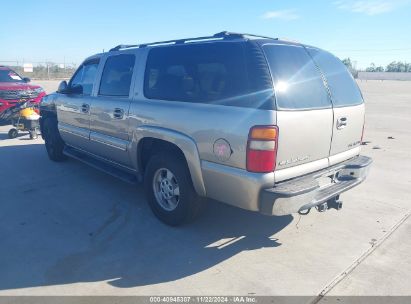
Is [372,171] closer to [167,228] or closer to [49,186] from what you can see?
[167,228]

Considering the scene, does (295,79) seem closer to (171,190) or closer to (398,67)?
(171,190)

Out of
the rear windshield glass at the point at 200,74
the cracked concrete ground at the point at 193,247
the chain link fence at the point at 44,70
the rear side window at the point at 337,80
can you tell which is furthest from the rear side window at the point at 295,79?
the chain link fence at the point at 44,70

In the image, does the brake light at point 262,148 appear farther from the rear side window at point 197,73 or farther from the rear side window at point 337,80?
the rear side window at point 337,80

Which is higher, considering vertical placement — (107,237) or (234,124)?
(234,124)

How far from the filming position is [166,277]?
10.1ft

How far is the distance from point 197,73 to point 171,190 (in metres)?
1.38

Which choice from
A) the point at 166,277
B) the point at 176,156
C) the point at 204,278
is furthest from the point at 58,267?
the point at 176,156

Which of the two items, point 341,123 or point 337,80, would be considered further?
point 337,80

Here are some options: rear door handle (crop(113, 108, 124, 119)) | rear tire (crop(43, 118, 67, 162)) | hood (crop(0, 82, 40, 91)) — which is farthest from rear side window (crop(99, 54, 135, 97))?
hood (crop(0, 82, 40, 91))

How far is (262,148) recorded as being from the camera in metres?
3.02

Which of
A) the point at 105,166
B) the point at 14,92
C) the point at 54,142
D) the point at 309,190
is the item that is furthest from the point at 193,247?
the point at 14,92

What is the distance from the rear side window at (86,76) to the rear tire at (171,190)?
82.1 inches

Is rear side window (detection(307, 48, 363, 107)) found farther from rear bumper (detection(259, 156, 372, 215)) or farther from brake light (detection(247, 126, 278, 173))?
brake light (detection(247, 126, 278, 173))

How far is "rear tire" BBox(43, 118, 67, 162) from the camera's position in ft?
22.1
